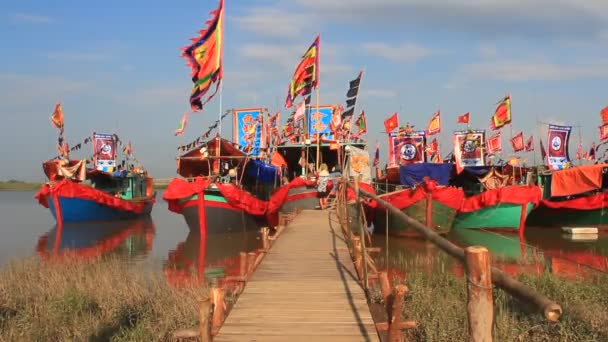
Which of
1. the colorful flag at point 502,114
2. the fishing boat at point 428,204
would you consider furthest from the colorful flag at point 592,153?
the fishing boat at point 428,204

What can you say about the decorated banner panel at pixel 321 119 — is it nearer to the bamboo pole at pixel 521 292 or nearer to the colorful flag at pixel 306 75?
the colorful flag at pixel 306 75

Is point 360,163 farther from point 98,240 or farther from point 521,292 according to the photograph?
point 521,292

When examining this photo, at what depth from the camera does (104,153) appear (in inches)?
1299

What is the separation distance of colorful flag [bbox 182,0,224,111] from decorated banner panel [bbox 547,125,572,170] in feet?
58.2

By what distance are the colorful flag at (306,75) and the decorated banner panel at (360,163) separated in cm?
318

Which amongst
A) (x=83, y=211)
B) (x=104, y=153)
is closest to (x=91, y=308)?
(x=83, y=211)

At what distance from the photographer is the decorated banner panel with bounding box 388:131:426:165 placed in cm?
2648

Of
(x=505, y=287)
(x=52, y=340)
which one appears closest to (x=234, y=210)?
(x=52, y=340)

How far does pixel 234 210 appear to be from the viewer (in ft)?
65.9

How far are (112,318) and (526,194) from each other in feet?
59.8

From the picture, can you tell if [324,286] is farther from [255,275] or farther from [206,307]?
[206,307]

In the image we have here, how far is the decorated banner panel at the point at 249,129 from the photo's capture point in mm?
24172

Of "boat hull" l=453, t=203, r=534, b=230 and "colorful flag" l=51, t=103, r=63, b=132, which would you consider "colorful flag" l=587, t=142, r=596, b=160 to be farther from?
"colorful flag" l=51, t=103, r=63, b=132

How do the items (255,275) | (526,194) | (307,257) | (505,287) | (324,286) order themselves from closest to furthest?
(505,287) → (324,286) → (255,275) → (307,257) → (526,194)
